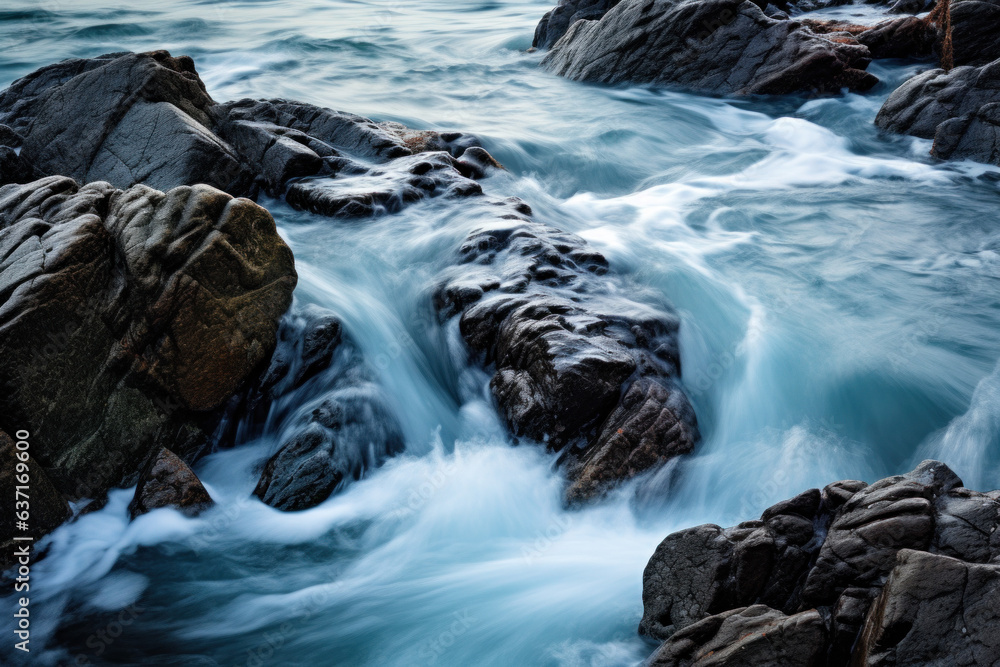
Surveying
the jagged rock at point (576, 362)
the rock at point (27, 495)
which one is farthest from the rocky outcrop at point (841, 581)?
the rock at point (27, 495)

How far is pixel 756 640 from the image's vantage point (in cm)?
307

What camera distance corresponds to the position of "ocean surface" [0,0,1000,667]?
4594 mm

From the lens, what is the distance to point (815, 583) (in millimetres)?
3314

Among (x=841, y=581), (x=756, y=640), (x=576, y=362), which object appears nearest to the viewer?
(x=756, y=640)

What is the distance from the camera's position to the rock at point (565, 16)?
57.5 ft

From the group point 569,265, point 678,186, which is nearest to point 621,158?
point 678,186

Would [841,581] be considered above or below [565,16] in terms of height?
below

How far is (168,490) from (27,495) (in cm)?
88

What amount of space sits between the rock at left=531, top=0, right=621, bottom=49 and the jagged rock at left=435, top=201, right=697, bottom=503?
12.5 metres

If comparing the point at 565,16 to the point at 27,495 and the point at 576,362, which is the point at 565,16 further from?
the point at 27,495

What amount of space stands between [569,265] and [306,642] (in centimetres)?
423

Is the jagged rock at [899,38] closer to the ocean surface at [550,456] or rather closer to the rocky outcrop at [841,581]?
the ocean surface at [550,456]

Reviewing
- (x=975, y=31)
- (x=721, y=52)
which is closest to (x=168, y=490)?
(x=721, y=52)

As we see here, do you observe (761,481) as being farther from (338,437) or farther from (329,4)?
(329,4)
